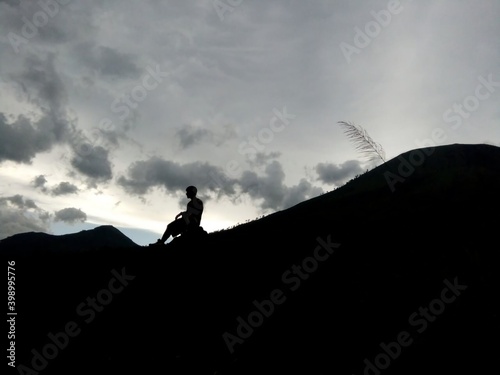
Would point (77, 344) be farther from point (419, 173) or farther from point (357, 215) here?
point (419, 173)

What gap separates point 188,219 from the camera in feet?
45.2

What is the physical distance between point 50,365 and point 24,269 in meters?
7.55

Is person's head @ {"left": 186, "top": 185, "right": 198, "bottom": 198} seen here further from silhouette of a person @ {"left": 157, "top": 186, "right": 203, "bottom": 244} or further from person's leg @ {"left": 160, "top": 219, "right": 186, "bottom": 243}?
person's leg @ {"left": 160, "top": 219, "right": 186, "bottom": 243}

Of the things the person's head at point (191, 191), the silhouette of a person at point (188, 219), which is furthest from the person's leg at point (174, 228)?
the person's head at point (191, 191)

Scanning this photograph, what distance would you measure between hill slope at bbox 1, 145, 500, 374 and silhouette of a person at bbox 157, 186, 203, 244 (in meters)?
0.46

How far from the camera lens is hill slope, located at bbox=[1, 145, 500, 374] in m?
7.88

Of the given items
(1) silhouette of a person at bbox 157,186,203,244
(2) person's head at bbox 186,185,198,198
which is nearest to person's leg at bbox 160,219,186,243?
(1) silhouette of a person at bbox 157,186,203,244

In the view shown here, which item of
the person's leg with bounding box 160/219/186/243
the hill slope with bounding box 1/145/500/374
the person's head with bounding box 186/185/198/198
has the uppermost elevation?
the person's head with bounding box 186/185/198/198

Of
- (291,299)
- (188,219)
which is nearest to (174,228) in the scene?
(188,219)

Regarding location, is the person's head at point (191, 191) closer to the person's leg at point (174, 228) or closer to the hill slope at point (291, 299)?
the person's leg at point (174, 228)

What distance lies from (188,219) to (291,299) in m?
5.33

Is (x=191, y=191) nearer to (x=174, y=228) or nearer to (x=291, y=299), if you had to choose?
(x=174, y=228)

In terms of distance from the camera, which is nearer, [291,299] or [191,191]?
[291,299]

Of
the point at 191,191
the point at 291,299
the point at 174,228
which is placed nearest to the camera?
the point at 291,299
